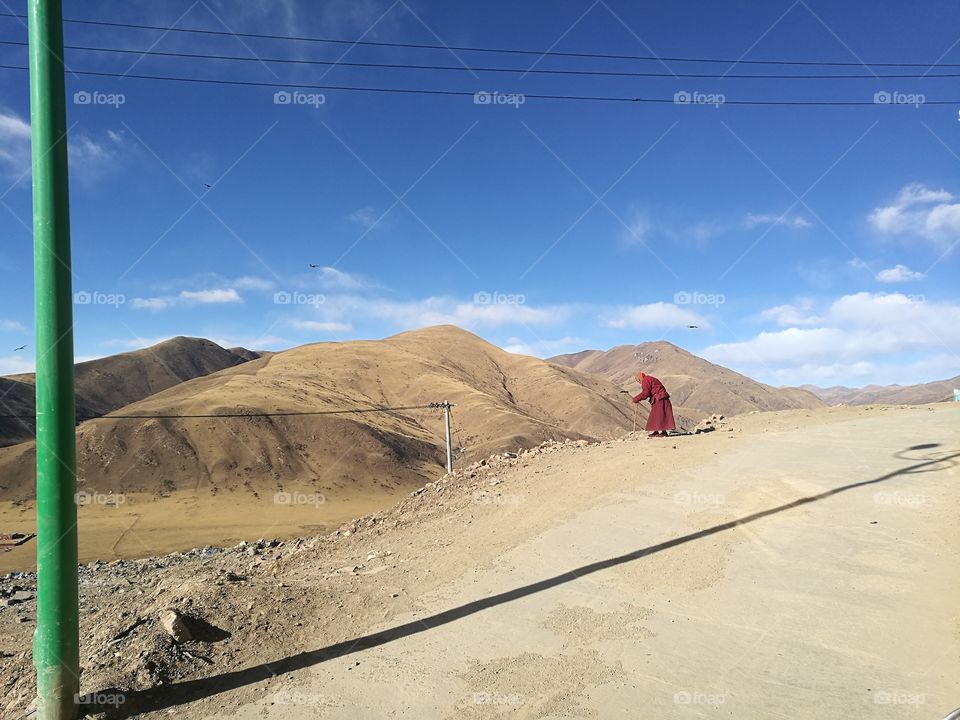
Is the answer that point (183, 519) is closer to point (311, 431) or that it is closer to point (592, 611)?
point (311, 431)

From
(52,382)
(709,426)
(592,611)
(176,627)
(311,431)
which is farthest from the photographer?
(311,431)

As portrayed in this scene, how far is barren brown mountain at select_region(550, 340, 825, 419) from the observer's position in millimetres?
102938

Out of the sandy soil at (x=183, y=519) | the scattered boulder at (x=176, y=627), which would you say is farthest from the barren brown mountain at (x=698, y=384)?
the scattered boulder at (x=176, y=627)

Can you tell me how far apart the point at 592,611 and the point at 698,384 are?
11164 centimetres

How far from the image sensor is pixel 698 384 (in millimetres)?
111062

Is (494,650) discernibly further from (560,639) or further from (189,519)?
(189,519)

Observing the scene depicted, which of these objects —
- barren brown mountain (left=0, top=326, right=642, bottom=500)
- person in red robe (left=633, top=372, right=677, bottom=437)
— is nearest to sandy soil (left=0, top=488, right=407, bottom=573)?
barren brown mountain (left=0, top=326, right=642, bottom=500)

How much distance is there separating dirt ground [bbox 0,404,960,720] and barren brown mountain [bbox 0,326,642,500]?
17736mm

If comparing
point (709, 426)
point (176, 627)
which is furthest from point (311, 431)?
point (176, 627)

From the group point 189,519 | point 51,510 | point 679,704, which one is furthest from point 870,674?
A: point 189,519

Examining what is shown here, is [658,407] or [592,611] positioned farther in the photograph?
[658,407]

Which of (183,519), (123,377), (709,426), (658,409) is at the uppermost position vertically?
(123,377)

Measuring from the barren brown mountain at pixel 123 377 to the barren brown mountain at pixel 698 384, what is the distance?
227ft

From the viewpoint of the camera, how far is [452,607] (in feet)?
22.1
